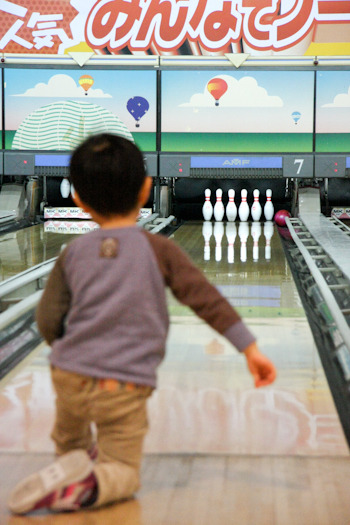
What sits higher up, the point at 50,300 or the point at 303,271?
the point at 50,300

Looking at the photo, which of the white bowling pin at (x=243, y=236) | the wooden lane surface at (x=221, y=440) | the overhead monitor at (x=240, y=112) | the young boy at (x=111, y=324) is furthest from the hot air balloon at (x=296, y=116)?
the young boy at (x=111, y=324)

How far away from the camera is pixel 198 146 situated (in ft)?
21.3

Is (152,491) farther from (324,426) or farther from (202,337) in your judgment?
(202,337)

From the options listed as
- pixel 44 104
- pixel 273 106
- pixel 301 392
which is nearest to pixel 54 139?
pixel 44 104

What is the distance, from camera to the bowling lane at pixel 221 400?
173 centimetres

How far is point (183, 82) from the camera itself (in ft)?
21.3

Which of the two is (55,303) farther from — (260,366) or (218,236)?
(218,236)

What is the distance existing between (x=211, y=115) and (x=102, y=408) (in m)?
5.40

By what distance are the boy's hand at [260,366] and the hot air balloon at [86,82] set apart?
5505 millimetres

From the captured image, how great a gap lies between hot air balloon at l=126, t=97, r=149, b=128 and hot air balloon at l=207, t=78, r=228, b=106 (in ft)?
1.88

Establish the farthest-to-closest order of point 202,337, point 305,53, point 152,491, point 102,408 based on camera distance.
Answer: point 305,53 < point 202,337 < point 152,491 < point 102,408

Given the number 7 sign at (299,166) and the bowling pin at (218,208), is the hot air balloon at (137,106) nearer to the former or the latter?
the bowling pin at (218,208)

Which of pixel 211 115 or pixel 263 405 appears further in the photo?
pixel 211 115

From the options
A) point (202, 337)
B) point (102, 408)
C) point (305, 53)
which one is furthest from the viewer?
point (305, 53)
